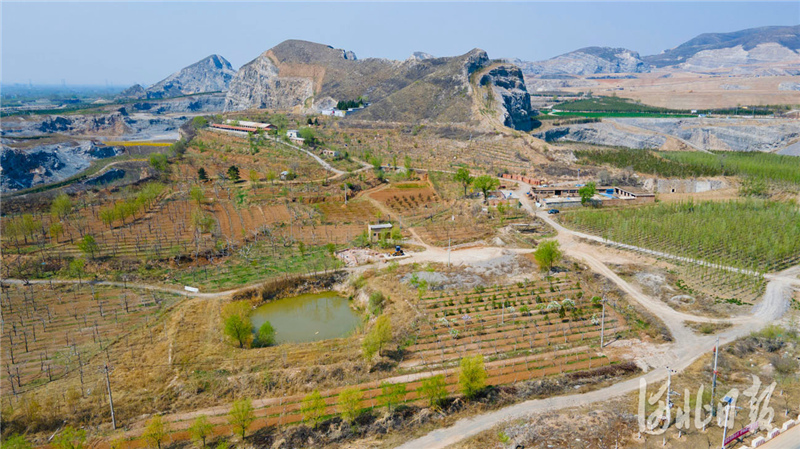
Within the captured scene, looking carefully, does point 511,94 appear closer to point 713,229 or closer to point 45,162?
point 713,229

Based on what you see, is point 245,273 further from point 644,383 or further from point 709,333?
point 709,333

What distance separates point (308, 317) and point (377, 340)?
10.9m

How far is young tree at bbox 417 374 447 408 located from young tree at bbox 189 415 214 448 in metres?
11.1

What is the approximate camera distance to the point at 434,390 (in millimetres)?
26203

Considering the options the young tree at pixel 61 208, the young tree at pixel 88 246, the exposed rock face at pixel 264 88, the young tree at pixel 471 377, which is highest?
the exposed rock face at pixel 264 88

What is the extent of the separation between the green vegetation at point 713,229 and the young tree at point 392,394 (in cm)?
3502

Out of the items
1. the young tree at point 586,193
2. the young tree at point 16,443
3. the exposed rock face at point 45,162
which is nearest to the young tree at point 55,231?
the young tree at point 16,443

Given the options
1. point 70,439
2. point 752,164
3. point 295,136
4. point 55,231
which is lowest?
point 70,439

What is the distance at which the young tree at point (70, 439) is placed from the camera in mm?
21844

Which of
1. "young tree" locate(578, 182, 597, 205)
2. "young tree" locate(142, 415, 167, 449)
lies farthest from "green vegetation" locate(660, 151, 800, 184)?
"young tree" locate(142, 415, 167, 449)

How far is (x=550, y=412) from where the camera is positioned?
86.0ft

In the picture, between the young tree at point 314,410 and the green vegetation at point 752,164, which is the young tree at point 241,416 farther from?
the green vegetation at point 752,164

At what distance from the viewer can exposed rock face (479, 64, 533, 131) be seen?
12647 centimetres

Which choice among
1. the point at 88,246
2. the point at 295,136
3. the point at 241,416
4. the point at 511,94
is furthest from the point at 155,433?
the point at 511,94
